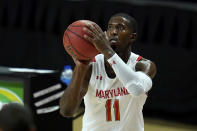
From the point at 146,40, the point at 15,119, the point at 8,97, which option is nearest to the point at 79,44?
the point at 15,119

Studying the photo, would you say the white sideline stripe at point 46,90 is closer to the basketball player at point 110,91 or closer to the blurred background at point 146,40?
the basketball player at point 110,91

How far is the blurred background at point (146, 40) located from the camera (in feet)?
28.9

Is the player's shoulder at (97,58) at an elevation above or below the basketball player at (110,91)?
above

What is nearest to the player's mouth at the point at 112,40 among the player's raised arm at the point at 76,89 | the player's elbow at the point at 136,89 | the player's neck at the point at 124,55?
the player's neck at the point at 124,55

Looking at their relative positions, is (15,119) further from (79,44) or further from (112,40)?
(112,40)

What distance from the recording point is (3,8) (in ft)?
31.7

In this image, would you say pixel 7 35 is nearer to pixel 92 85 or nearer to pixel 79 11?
pixel 79 11

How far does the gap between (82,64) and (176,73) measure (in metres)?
5.10

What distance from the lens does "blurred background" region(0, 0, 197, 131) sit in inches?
347

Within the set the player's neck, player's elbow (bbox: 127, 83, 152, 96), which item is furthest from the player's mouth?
player's elbow (bbox: 127, 83, 152, 96)

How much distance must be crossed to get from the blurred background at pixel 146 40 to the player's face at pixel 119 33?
411cm

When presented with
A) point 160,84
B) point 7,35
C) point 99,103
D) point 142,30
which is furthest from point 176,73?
point 99,103

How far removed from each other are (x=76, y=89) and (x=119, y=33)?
0.66 metres

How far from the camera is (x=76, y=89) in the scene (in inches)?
160
